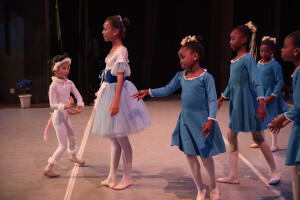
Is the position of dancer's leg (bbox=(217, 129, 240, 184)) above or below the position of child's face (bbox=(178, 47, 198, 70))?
below

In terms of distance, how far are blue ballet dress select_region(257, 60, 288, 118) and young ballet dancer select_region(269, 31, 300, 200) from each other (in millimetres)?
1583

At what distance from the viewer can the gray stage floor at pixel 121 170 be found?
330 cm

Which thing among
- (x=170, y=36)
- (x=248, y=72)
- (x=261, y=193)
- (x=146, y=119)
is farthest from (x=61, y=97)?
(x=170, y=36)

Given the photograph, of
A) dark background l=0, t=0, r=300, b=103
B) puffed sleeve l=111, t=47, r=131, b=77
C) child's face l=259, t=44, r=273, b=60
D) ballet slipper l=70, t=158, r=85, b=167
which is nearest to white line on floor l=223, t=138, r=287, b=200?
child's face l=259, t=44, r=273, b=60

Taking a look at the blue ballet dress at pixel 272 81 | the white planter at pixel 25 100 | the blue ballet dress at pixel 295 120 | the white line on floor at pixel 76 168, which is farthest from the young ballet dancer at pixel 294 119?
the white planter at pixel 25 100

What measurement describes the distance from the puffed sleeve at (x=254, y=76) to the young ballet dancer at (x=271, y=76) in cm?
83

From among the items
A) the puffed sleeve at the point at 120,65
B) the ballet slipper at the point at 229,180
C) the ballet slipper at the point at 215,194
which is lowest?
the ballet slipper at the point at 229,180

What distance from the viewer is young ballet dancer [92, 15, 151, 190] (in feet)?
10.8

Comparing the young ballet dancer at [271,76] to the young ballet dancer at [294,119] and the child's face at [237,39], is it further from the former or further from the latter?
the young ballet dancer at [294,119]

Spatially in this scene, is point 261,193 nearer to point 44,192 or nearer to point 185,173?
point 185,173

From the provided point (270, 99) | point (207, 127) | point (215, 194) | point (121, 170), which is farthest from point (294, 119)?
point (121, 170)

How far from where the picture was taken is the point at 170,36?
961 centimetres

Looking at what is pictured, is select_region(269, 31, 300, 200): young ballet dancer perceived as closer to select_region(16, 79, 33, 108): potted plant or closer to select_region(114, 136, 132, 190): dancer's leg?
select_region(114, 136, 132, 190): dancer's leg

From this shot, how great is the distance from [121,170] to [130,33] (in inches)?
217
